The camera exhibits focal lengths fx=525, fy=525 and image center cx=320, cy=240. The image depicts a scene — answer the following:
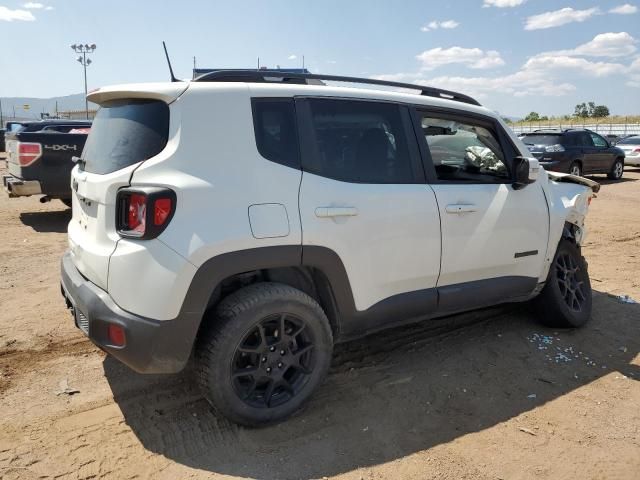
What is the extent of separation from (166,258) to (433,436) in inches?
70.9

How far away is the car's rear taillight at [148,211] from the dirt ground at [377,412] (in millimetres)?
1184

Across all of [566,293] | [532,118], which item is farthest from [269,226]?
[532,118]

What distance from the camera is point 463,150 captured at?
3922mm

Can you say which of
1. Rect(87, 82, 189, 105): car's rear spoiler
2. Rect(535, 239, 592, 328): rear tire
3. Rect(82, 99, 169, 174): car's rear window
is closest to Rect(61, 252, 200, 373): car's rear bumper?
Rect(82, 99, 169, 174): car's rear window

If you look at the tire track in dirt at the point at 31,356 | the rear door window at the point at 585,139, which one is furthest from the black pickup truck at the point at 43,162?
the rear door window at the point at 585,139

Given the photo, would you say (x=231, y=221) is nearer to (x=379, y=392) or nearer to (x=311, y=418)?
Result: (x=311, y=418)

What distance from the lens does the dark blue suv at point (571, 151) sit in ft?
49.2

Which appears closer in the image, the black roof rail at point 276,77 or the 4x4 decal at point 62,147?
the black roof rail at point 276,77

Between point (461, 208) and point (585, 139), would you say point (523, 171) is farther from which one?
point (585, 139)

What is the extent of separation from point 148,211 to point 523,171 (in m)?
2.71

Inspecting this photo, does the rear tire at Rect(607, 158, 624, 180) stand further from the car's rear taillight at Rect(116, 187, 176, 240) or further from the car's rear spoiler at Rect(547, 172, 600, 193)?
the car's rear taillight at Rect(116, 187, 176, 240)

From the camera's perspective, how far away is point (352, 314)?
322cm

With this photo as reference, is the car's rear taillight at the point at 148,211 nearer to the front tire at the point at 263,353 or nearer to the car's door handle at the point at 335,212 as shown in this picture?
the front tire at the point at 263,353

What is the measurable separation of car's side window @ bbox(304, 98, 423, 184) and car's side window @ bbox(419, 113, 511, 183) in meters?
0.27
